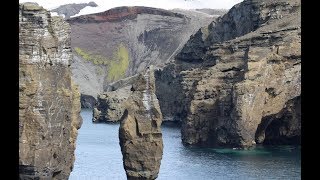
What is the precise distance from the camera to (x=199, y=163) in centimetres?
6675

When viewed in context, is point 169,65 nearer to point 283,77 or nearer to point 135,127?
point 283,77

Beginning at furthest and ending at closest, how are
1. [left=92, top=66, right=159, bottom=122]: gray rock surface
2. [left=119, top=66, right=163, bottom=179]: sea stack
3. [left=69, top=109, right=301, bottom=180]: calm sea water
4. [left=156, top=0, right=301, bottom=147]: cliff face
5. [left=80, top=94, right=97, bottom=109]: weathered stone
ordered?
[left=80, top=94, right=97, bottom=109]: weathered stone < [left=92, top=66, right=159, bottom=122]: gray rock surface < [left=156, top=0, right=301, bottom=147]: cliff face < [left=69, top=109, right=301, bottom=180]: calm sea water < [left=119, top=66, right=163, bottom=179]: sea stack

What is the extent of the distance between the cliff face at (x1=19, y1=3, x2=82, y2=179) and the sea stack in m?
3.24

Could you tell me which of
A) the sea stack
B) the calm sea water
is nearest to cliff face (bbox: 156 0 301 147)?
the calm sea water

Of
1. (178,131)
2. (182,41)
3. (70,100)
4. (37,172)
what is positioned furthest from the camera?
(182,41)

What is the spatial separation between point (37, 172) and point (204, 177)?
63.7 ft

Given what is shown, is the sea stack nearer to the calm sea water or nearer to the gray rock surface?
the calm sea water

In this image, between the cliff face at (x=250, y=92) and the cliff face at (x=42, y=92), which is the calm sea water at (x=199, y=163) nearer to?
the cliff face at (x=250, y=92)

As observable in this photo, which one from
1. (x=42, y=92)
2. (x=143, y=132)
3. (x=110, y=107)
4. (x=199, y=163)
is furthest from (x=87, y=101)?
(x=143, y=132)

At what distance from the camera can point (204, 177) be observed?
190 ft

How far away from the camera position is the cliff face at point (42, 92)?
40312mm

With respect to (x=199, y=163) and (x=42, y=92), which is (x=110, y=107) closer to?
(x=199, y=163)

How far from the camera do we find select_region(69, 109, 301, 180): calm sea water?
191 feet
